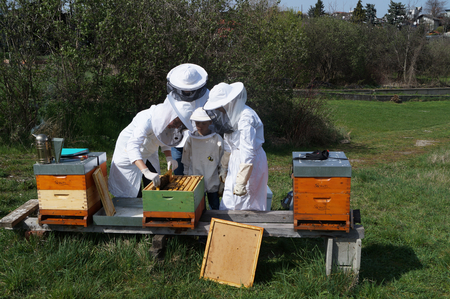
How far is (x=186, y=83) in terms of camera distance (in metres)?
3.62

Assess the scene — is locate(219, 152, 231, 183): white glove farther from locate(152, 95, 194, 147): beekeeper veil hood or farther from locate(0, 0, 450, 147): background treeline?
locate(0, 0, 450, 147): background treeline

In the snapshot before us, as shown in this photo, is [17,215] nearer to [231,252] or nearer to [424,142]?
[231,252]

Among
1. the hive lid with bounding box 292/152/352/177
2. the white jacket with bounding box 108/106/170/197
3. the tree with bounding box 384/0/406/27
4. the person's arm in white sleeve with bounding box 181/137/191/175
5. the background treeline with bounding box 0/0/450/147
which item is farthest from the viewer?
the tree with bounding box 384/0/406/27

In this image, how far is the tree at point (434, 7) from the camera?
222 feet

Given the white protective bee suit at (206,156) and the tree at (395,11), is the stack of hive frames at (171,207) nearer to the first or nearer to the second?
the white protective bee suit at (206,156)

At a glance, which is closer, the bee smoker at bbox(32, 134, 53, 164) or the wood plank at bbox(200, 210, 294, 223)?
the bee smoker at bbox(32, 134, 53, 164)

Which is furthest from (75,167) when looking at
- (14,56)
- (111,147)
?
(14,56)

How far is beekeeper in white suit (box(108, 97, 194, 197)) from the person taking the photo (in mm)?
3490

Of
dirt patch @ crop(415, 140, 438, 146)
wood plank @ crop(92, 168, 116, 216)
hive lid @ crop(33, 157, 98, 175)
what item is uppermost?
hive lid @ crop(33, 157, 98, 175)

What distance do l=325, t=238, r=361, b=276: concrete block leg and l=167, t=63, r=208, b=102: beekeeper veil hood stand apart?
71.7 inches

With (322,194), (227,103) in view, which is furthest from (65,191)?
(322,194)

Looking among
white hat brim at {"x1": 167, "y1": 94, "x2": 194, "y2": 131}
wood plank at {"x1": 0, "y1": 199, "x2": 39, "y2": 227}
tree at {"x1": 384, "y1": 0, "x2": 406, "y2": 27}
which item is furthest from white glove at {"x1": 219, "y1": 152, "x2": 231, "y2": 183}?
tree at {"x1": 384, "y1": 0, "x2": 406, "y2": 27}

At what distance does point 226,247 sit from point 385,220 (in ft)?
8.00

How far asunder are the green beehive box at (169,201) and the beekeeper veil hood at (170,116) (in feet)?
2.71
